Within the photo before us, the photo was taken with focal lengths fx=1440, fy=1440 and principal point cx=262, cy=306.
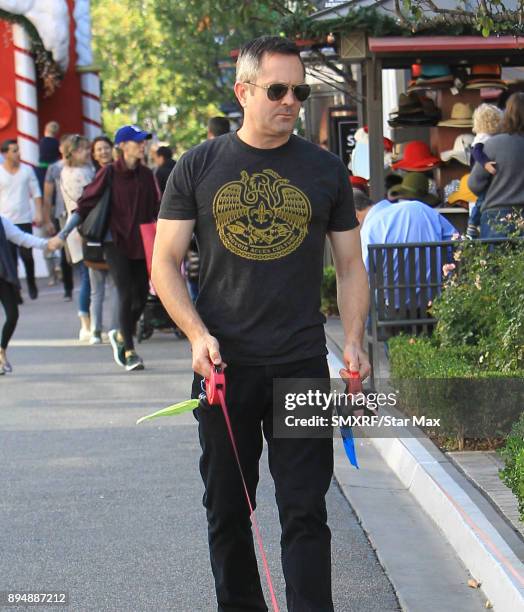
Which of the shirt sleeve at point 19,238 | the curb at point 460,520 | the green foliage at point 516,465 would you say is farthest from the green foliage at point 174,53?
the green foliage at point 516,465

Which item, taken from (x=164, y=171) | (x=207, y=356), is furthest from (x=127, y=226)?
(x=207, y=356)

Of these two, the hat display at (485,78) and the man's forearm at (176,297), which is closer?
the man's forearm at (176,297)

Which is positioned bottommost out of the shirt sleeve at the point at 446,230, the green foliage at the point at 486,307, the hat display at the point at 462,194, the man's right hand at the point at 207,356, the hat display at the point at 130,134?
the green foliage at the point at 486,307

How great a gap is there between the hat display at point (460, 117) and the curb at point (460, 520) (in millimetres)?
6198

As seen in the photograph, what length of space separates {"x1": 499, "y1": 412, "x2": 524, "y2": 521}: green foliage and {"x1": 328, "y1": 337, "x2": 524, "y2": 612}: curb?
0.67 ft

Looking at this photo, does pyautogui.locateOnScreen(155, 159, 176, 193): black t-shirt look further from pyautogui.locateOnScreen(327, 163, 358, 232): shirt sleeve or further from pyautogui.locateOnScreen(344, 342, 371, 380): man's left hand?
pyautogui.locateOnScreen(344, 342, 371, 380): man's left hand

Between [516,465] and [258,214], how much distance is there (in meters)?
1.72

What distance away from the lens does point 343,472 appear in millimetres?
7973

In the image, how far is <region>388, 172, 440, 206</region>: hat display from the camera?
13547mm

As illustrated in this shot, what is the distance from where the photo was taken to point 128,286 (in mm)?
12258

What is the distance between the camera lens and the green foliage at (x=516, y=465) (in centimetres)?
546

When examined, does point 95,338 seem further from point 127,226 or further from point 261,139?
point 261,139

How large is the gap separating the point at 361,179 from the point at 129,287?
2605 mm

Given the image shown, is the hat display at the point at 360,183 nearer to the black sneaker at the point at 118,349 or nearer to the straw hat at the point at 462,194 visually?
the straw hat at the point at 462,194
